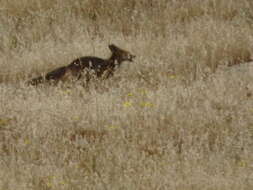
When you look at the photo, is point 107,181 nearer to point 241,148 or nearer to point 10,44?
point 241,148

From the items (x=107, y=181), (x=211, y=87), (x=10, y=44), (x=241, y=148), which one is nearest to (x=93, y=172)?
(x=107, y=181)

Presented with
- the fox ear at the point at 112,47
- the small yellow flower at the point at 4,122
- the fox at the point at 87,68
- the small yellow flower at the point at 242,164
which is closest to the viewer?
the small yellow flower at the point at 242,164

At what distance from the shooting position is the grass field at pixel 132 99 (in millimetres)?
4773

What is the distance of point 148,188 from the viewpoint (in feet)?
14.6

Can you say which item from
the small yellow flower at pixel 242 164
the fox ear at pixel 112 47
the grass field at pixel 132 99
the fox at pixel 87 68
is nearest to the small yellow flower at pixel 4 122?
the grass field at pixel 132 99

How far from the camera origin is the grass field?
15.7 ft

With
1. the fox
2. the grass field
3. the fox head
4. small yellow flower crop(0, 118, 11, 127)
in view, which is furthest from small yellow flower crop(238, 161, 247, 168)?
the fox head

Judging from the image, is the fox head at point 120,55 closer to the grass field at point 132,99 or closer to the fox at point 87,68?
the fox at point 87,68

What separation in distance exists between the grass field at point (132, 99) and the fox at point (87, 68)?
5.2 inches

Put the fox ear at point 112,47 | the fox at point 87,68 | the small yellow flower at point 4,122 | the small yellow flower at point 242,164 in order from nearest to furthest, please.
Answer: the small yellow flower at point 242,164 < the small yellow flower at point 4,122 < the fox at point 87,68 < the fox ear at point 112,47

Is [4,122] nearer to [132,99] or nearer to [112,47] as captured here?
[132,99]

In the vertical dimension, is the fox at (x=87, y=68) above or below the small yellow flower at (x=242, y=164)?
above

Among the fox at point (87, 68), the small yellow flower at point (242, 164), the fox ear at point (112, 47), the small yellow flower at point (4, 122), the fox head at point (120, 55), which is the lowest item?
the small yellow flower at point (242, 164)

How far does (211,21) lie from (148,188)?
448 centimetres
